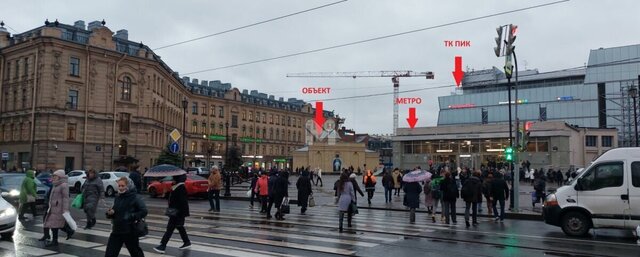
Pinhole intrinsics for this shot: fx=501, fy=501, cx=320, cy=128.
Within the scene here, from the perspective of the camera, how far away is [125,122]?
54.7 m

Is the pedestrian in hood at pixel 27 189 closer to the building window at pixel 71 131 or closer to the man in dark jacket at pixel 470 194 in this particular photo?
the man in dark jacket at pixel 470 194

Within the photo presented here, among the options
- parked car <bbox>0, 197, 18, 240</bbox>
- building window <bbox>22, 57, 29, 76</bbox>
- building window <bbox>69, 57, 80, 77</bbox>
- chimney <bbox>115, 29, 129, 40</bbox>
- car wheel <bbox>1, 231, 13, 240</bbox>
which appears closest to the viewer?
parked car <bbox>0, 197, 18, 240</bbox>

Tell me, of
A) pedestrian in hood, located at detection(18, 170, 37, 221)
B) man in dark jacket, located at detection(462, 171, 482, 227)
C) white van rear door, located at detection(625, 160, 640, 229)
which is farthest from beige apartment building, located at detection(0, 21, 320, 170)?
white van rear door, located at detection(625, 160, 640, 229)

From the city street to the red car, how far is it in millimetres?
9063

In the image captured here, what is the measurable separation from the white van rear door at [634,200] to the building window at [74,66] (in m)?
50.1

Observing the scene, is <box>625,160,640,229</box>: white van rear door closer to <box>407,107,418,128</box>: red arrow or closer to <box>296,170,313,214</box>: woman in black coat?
<box>296,170,313,214</box>: woman in black coat

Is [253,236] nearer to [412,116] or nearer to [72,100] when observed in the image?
[72,100]

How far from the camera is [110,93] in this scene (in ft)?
174

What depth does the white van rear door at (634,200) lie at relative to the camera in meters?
13.2

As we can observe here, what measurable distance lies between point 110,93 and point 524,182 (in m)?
42.6

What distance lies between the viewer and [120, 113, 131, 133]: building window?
54.3 metres

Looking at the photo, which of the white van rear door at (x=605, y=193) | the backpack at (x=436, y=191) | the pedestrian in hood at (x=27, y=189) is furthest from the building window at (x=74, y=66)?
the white van rear door at (x=605, y=193)

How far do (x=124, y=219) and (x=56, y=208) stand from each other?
4.18 metres

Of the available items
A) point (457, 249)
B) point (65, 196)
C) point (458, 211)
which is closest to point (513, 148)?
point (458, 211)
